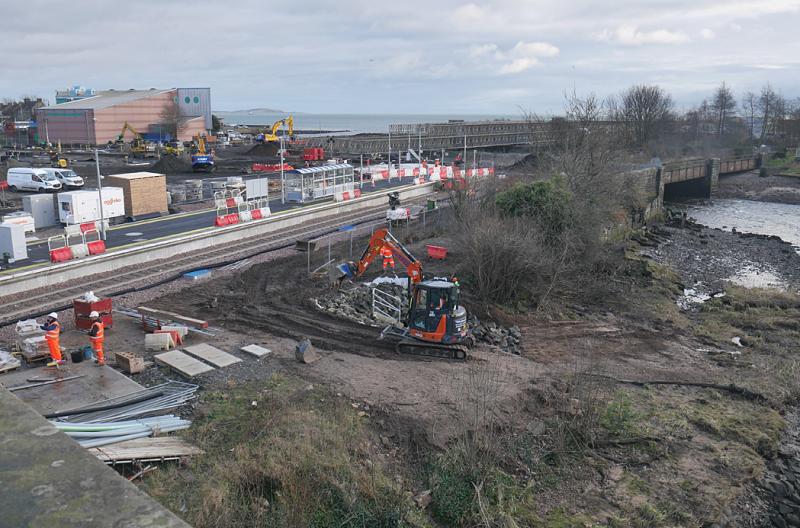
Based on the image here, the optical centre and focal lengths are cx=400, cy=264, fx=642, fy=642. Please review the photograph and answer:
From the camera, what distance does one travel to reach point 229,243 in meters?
32.5

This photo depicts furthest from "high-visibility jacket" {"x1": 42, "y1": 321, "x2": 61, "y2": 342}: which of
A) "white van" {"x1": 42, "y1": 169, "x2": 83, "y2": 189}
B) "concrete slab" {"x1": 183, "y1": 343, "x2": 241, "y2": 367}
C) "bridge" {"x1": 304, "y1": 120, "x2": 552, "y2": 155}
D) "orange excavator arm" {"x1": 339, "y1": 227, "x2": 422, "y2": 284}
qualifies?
"bridge" {"x1": 304, "y1": 120, "x2": 552, "y2": 155}

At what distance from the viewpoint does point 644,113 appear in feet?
335

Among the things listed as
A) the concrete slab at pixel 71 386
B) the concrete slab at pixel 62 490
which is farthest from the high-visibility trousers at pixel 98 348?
the concrete slab at pixel 62 490

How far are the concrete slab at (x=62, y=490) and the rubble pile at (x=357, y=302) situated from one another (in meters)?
15.6

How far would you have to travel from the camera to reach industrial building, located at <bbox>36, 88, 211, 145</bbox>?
93.7 metres

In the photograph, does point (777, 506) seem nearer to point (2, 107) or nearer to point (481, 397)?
point (481, 397)

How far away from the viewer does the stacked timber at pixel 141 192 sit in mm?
35562

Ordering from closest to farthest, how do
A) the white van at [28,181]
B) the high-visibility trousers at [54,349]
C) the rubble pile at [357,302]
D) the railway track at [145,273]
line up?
the high-visibility trousers at [54,349]
the railway track at [145,273]
the rubble pile at [357,302]
the white van at [28,181]

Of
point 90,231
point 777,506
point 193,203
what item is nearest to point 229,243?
point 90,231

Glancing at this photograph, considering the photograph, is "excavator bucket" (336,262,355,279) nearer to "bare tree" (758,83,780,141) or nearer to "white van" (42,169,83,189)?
"white van" (42,169,83,189)

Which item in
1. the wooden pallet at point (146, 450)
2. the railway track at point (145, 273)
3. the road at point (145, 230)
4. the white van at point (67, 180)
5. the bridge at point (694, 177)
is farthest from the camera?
the bridge at point (694, 177)

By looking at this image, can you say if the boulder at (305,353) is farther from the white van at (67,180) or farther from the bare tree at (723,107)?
the bare tree at (723,107)

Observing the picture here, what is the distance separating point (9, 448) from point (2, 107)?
17806 cm

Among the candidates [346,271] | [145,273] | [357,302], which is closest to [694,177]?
[346,271]
